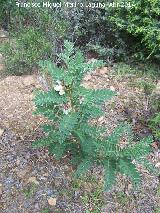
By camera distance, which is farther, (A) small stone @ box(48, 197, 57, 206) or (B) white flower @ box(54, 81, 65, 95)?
(A) small stone @ box(48, 197, 57, 206)

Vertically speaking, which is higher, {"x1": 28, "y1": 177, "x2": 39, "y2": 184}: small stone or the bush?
the bush

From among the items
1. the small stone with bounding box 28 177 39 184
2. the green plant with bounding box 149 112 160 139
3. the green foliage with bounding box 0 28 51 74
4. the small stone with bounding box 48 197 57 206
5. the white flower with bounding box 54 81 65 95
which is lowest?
the small stone with bounding box 48 197 57 206

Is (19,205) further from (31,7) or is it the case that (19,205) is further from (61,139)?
(31,7)

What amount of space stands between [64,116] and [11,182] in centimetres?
79

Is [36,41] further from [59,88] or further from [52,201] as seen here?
[52,201]

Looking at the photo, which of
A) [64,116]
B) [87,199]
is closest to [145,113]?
[87,199]

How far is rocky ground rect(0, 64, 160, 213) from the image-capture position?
2.88 meters

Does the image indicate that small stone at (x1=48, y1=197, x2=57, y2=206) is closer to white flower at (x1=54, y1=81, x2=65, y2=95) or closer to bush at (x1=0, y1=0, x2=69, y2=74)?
white flower at (x1=54, y1=81, x2=65, y2=95)

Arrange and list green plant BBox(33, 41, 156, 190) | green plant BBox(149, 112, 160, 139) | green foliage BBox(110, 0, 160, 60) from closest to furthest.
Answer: green plant BBox(33, 41, 156, 190) → green plant BBox(149, 112, 160, 139) → green foliage BBox(110, 0, 160, 60)

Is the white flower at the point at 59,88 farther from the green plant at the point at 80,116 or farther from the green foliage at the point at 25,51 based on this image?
the green foliage at the point at 25,51

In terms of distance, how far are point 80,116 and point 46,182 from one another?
0.69 metres

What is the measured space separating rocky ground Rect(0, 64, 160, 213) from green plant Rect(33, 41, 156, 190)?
309mm

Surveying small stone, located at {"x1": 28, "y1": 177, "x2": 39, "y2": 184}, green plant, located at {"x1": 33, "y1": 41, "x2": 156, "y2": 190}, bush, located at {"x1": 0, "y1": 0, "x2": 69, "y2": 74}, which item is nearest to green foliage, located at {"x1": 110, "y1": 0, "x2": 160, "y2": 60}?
bush, located at {"x1": 0, "y1": 0, "x2": 69, "y2": 74}

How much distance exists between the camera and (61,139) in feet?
8.55
